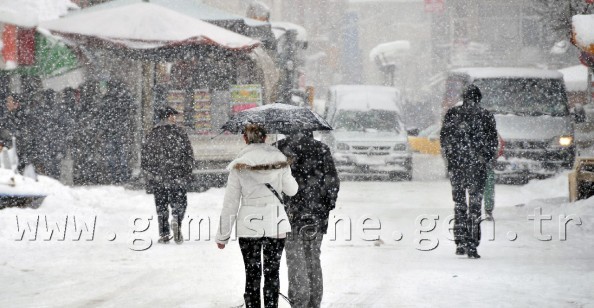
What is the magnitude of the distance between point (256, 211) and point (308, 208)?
0.77 m

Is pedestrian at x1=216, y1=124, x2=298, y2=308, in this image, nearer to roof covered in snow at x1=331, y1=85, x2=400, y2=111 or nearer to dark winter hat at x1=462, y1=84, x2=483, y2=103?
dark winter hat at x1=462, y1=84, x2=483, y2=103

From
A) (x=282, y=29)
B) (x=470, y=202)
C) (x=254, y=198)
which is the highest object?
(x=282, y=29)

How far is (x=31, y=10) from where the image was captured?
1980 centimetres

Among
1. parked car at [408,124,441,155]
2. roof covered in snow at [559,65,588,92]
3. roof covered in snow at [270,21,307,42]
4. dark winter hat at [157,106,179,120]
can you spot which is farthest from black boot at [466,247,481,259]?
roof covered in snow at [559,65,588,92]

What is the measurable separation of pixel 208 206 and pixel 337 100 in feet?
25.9

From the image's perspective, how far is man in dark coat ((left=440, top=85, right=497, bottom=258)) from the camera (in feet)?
33.0

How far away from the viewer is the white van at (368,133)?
2164 centimetres

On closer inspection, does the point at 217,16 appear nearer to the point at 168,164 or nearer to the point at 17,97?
the point at 17,97

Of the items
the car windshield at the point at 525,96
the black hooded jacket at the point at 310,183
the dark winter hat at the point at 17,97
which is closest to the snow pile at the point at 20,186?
the dark winter hat at the point at 17,97

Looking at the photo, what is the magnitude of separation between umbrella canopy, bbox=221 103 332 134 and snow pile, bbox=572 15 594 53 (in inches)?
274

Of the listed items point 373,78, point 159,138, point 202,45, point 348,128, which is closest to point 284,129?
point 159,138

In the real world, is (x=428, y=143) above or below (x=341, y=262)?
above

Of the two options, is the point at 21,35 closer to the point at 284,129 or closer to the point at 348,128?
the point at 348,128

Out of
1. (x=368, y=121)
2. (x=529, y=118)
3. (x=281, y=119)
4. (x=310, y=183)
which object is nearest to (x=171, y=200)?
(x=281, y=119)
